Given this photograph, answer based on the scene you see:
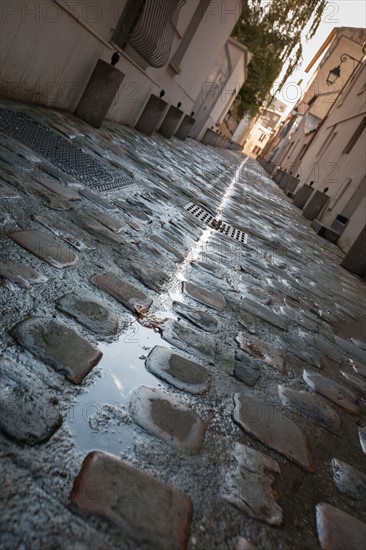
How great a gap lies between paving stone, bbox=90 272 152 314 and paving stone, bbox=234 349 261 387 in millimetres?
591

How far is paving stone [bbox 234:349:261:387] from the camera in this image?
2.12m

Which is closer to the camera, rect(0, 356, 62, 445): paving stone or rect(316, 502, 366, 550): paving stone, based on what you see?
rect(0, 356, 62, 445): paving stone

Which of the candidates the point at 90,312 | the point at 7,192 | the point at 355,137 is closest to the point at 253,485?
the point at 90,312

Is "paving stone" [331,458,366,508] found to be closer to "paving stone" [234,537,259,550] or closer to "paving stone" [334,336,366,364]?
"paving stone" [234,537,259,550]

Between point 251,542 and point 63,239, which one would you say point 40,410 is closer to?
point 251,542

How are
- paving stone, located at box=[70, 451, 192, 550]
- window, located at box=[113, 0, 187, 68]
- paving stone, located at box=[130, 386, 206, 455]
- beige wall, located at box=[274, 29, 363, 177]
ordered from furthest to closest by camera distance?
Answer: beige wall, located at box=[274, 29, 363, 177] → window, located at box=[113, 0, 187, 68] → paving stone, located at box=[130, 386, 206, 455] → paving stone, located at box=[70, 451, 192, 550]

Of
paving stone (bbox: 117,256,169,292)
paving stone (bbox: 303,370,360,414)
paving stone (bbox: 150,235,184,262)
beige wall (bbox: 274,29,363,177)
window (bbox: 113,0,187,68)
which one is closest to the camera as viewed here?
paving stone (bbox: 303,370,360,414)

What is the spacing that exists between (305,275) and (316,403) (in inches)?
125

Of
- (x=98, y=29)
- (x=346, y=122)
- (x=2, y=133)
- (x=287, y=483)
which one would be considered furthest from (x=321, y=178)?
(x=287, y=483)

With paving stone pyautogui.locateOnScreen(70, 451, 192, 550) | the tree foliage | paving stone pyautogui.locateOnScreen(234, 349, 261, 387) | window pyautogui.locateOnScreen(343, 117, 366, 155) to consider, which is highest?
the tree foliage

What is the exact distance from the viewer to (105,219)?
3.19 meters

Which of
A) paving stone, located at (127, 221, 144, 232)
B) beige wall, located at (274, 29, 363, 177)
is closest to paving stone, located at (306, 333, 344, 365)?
paving stone, located at (127, 221, 144, 232)

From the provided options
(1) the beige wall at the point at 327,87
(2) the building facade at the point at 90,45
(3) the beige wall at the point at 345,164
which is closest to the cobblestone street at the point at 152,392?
(2) the building facade at the point at 90,45

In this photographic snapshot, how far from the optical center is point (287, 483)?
1.55 metres
